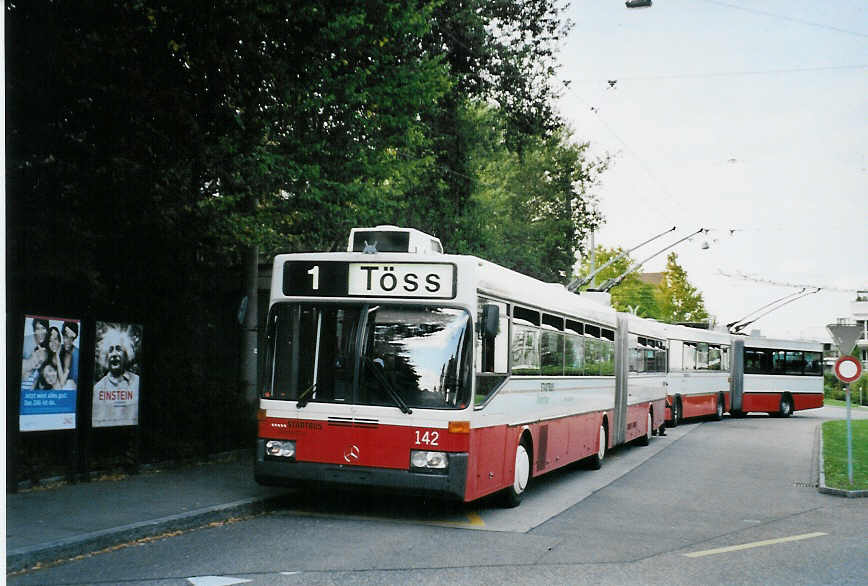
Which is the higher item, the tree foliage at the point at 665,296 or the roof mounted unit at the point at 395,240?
the tree foliage at the point at 665,296

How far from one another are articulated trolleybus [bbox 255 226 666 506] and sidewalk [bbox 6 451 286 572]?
2.78 ft

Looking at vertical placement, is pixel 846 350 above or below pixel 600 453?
above

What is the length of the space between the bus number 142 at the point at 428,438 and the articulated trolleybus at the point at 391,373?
0.03 ft

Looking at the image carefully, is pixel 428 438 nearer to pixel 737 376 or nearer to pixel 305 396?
pixel 305 396

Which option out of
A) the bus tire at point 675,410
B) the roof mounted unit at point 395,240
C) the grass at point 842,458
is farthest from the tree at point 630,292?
the roof mounted unit at point 395,240

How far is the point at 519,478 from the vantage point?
11758 mm

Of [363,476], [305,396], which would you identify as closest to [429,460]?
[363,476]

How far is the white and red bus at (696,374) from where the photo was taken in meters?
29.1

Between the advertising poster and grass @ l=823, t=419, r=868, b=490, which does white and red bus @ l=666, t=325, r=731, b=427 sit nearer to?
grass @ l=823, t=419, r=868, b=490

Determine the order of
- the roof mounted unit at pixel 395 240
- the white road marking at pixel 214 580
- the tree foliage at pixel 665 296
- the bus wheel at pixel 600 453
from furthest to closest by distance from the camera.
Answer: the tree foliage at pixel 665 296
the bus wheel at pixel 600 453
the roof mounted unit at pixel 395 240
the white road marking at pixel 214 580

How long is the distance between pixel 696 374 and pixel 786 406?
868 cm

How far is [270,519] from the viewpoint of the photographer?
10.1 meters

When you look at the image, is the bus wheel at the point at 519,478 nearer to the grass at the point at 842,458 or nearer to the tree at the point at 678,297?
the grass at the point at 842,458

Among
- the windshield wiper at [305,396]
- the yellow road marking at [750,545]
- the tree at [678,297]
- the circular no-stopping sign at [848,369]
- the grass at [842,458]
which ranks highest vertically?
the tree at [678,297]
